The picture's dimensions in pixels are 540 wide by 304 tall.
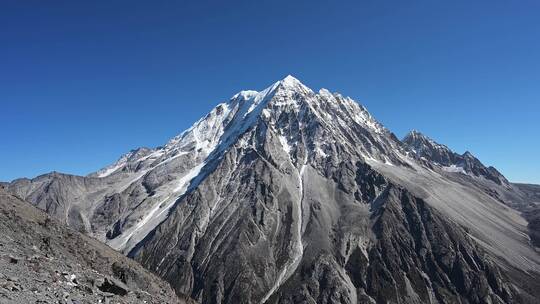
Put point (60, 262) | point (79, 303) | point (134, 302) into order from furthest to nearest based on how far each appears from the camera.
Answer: point (60, 262)
point (134, 302)
point (79, 303)

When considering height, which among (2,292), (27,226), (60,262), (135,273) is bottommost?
(135,273)

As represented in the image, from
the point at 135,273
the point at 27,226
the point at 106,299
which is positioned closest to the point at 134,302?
the point at 106,299

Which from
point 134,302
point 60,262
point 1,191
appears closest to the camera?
point 134,302

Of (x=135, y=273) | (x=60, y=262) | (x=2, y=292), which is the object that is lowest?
(x=135, y=273)

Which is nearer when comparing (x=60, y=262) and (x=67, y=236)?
(x=60, y=262)

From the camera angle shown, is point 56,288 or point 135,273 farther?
point 135,273

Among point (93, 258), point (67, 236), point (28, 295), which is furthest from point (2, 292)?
point (67, 236)

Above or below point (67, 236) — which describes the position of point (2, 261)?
above

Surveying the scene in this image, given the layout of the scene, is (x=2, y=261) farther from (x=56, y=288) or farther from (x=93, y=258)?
(x=93, y=258)

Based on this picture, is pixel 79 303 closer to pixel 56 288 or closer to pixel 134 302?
pixel 56 288
